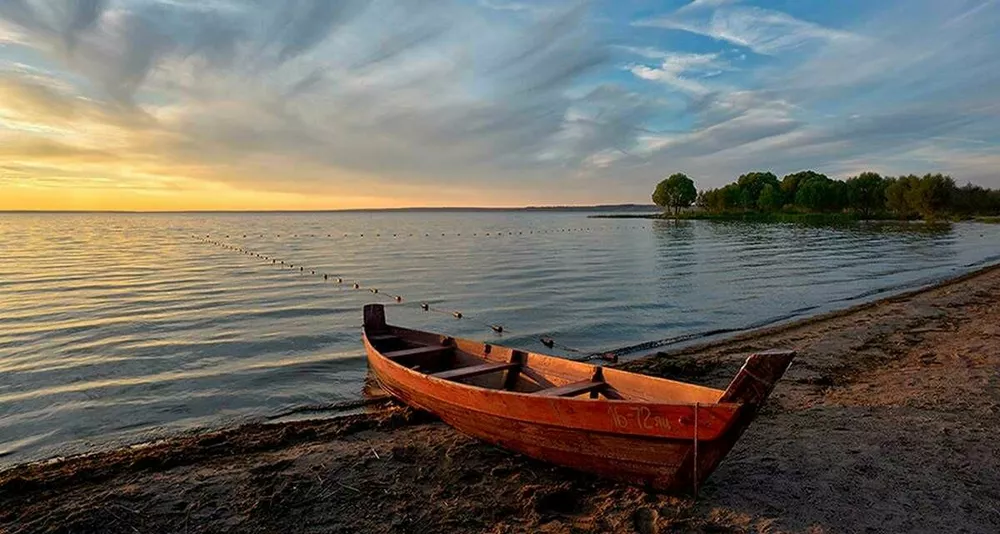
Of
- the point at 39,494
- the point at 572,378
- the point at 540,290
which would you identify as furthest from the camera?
the point at 540,290

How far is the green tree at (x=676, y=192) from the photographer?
146425 mm

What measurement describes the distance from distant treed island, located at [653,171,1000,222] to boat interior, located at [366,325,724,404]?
9965 centimetres

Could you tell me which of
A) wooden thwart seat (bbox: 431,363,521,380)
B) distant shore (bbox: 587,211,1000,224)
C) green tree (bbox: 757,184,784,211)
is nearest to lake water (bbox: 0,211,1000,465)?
wooden thwart seat (bbox: 431,363,521,380)

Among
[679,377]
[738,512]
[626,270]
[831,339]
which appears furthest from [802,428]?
[626,270]

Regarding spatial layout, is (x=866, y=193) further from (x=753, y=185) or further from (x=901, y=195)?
(x=753, y=185)

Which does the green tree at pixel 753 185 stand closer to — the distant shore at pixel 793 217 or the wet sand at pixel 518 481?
the distant shore at pixel 793 217

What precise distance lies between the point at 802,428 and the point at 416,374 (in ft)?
17.6

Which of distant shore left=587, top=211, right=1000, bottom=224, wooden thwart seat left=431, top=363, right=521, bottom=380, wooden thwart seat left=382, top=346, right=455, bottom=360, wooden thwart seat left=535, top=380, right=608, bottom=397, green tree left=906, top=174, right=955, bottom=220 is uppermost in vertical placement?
green tree left=906, top=174, right=955, bottom=220

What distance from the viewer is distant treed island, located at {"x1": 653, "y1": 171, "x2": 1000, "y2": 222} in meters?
87.4

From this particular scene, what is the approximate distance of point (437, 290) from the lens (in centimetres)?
2527

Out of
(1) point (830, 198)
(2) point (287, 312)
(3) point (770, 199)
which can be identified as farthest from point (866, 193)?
(2) point (287, 312)

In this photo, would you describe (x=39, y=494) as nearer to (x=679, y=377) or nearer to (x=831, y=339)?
(x=679, y=377)

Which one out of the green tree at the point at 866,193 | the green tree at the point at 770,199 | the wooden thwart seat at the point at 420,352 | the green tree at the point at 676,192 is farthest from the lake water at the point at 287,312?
the green tree at the point at 676,192

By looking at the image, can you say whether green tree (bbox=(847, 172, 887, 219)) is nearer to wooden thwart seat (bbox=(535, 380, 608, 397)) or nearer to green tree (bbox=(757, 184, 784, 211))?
green tree (bbox=(757, 184, 784, 211))
